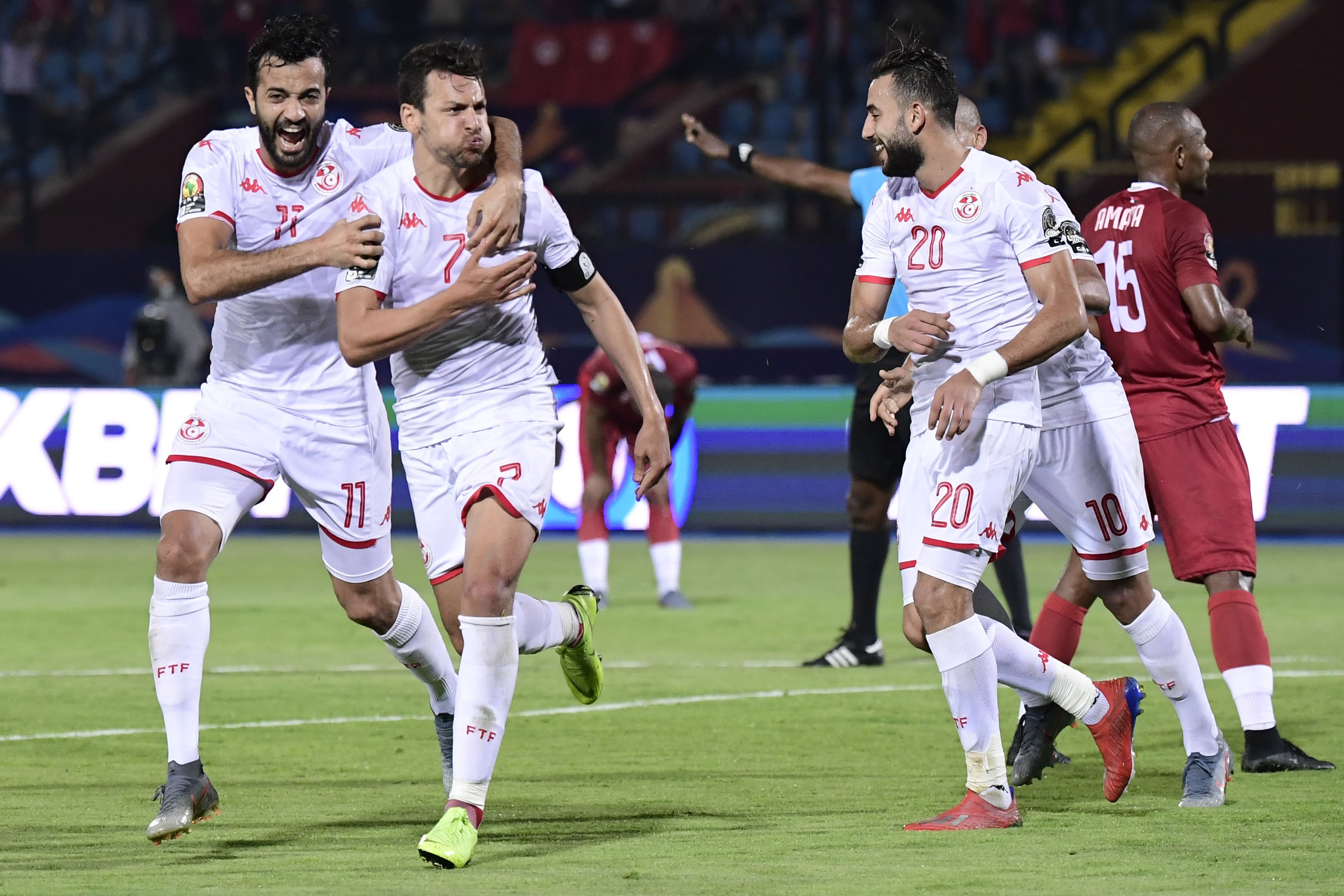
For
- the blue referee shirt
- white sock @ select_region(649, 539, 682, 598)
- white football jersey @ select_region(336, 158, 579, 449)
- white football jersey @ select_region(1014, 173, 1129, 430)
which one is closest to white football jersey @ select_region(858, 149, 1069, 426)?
white football jersey @ select_region(1014, 173, 1129, 430)

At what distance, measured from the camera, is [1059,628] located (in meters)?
6.92

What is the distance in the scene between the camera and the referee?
8898 mm

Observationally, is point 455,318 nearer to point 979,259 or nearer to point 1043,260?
point 979,259

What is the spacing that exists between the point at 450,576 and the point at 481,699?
A: 0.68 metres

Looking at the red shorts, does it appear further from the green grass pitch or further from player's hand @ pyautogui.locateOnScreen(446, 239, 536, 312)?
player's hand @ pyautogui.locateOnScreen(446, 239, 536, 312)

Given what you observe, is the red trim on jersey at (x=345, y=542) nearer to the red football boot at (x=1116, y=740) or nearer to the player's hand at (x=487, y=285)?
the player's hand at (x=487, y=285)

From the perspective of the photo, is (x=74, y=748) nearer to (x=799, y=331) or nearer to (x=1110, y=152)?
(x=799, y=331)

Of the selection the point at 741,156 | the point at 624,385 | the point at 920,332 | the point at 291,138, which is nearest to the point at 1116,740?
the point at 920,332

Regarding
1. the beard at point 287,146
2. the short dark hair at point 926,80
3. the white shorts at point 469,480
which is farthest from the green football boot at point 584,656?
the short dark hair at point 926,80

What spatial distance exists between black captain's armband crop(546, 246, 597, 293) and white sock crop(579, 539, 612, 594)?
6.04 meters

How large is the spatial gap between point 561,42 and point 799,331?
733 centimetres

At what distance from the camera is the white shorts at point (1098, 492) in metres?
6.29

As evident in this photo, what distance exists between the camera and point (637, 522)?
16.0 meters

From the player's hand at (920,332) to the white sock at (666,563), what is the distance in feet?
21.4
